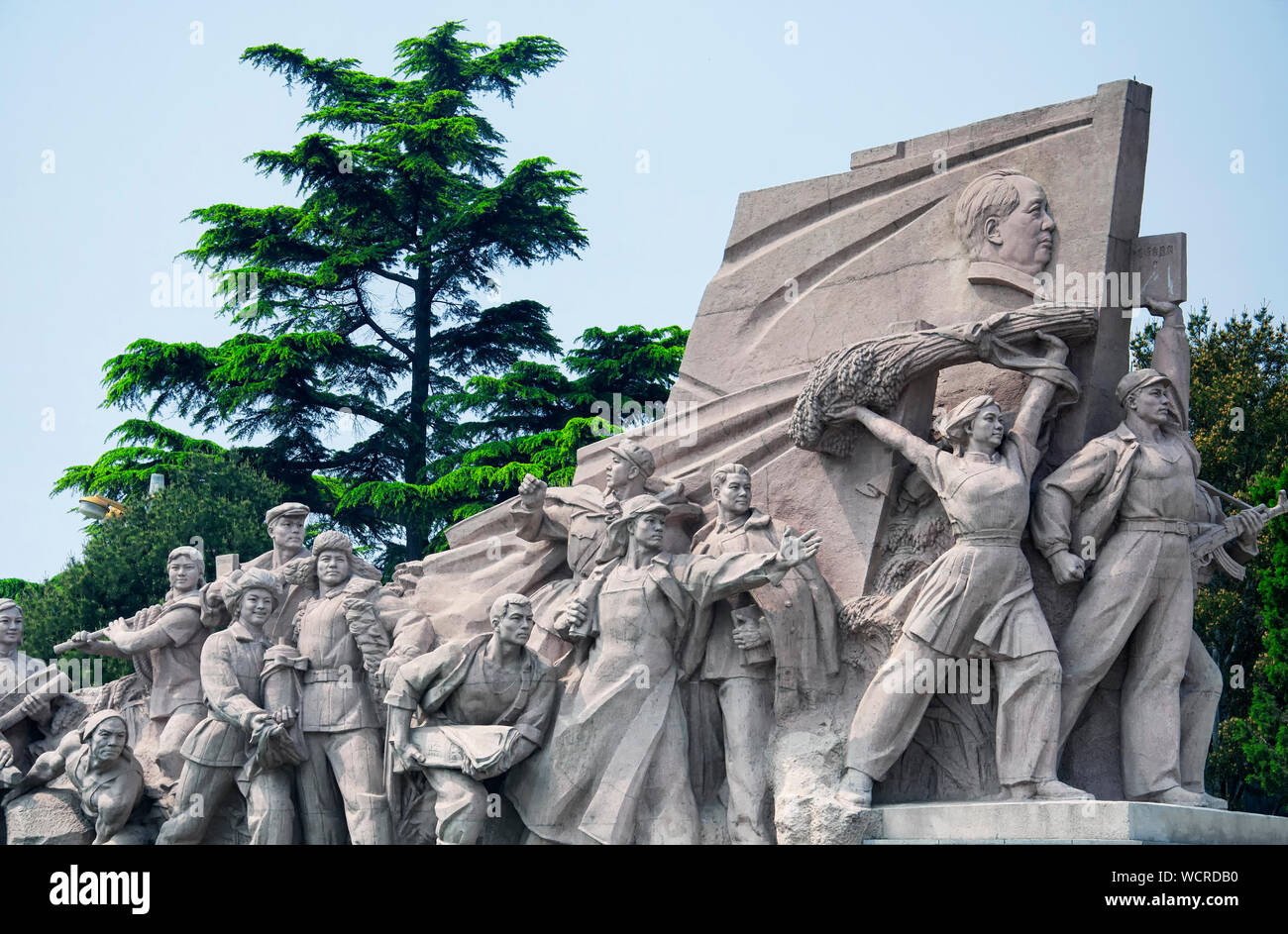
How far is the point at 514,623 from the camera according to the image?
10.3 meters

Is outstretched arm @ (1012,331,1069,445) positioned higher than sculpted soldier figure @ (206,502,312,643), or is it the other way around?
outstretched arm @ (1012,331,1069,445)

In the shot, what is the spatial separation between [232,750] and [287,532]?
63.8 inches

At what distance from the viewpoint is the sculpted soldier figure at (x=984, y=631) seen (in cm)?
943

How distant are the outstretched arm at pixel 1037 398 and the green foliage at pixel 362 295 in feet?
36.7

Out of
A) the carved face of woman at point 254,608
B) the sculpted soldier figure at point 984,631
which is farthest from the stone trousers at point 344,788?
the sculpted soldier figure at point 984,631

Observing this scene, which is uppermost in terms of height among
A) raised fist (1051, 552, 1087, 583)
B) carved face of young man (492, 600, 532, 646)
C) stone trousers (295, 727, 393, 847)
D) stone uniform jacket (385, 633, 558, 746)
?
raised fist (1051, 552, 1087, 583)

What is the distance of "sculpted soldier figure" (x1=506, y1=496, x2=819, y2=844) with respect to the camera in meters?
→ 10.0

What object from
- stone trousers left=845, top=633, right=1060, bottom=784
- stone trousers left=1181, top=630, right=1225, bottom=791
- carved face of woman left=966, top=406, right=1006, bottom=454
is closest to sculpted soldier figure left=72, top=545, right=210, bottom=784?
stone trousers left=845, top=633, right=1060, bottom=784

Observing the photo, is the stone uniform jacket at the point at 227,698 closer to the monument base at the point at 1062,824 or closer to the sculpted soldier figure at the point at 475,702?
the sculpted soldier figure at the point at 475,702

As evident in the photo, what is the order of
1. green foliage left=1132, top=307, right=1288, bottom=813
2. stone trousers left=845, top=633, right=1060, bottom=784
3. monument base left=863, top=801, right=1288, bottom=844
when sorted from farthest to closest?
green foliage left=1132, top=307, right=1288, bottom=813
stone trousers left=845, top=633, right=1060, bottom=784
monument base left=863, top=801, right=1288, bottom=844

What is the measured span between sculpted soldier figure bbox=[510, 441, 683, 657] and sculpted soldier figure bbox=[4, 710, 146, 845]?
271cm

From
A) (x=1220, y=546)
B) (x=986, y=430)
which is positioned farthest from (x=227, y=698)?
(x=1220, y=546)

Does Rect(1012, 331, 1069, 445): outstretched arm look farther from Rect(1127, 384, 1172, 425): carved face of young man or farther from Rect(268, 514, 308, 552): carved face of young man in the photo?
Rect(268, 514, 308, 552): carved face of young man
